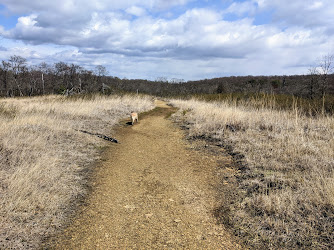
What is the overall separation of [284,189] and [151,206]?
198 centimetres

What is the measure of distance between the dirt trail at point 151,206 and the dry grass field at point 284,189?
41cm

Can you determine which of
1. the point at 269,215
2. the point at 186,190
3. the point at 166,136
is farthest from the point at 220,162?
the point at 166,136

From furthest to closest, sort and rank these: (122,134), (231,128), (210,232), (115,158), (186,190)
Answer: (122,134) < (231,128) < (115,158) < (186,190) < (210,232)

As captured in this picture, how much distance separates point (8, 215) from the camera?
274 centimetres

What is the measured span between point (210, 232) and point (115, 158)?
338 centimetres

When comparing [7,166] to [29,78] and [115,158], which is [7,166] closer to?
[115,158]

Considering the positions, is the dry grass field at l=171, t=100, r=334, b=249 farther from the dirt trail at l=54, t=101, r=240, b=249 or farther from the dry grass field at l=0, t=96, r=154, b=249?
the dry grass field at l=0, t=96, r=154, b=249

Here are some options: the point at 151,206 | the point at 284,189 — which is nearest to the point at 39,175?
the point at 151,206

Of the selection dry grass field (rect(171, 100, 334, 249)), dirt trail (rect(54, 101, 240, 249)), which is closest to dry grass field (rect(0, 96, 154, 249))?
dirt trail (rect(54, 101, 240, 249))

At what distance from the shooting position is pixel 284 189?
11.4ft

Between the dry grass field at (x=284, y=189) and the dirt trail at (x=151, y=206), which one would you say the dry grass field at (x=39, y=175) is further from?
the dry grass field at (x=284, y=189)

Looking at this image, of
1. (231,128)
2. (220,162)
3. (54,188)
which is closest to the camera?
(54,188)

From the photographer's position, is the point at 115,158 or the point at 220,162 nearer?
the point at 220,162

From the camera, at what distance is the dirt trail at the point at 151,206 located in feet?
8.62
